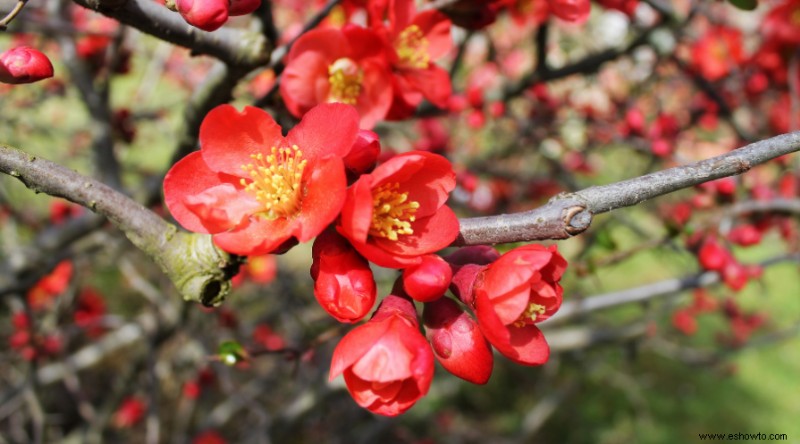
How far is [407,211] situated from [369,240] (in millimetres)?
73

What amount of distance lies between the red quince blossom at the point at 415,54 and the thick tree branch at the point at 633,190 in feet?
1.69

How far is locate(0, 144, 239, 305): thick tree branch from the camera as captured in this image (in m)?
0.78

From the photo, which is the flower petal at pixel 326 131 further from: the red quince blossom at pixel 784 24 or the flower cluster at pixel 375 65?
the red quince blossom at pixel 784 24

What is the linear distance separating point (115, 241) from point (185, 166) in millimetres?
1741

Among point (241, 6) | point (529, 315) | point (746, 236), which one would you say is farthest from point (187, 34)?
point (746, 236)

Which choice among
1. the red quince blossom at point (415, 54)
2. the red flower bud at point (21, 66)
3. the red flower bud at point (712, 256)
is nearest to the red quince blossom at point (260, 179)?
the red flower bud at point (21, 66)

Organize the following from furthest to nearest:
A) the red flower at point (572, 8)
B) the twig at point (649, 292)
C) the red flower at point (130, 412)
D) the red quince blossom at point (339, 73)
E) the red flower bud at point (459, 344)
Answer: the red flower at point (130, 412) < the twig at point (649, 292) < the red flower at point (572, 8) < the red quince blossom at point (339, 73) < the red flower bud at point (459, 344)

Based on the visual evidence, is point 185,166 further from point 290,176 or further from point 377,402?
point 377,402

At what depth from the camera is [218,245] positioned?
31.0 inches

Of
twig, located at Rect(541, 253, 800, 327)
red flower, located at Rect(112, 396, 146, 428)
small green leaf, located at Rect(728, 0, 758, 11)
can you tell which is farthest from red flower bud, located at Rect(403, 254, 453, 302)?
red flower, located at Rect(112, 396, 146, 428)

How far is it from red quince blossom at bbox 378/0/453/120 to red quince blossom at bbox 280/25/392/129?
4cm

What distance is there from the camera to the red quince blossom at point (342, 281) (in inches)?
30.7

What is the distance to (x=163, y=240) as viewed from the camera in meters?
0.84

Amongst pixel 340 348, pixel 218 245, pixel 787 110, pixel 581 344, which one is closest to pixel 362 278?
pixel 340 348
